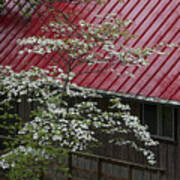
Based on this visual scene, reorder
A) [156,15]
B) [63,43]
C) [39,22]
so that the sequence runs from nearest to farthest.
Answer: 1. [63,43]
2. [156,15]
3. [39,22]

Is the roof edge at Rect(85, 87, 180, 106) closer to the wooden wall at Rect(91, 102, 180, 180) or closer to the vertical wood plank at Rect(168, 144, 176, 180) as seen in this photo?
the wooden wall at Rect(91, 102, 180, 180)

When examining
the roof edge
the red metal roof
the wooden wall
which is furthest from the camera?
the wooden wall

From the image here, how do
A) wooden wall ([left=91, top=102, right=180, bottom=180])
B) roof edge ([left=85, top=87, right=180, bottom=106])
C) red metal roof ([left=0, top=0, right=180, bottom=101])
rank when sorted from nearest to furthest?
roof edge ([left=85, top=87, right=180, bottom=106]), red metal roof ([left=0, top=0, right=180, bottom=101]), wooden wall ([left=91, top=102, right=180, bottom=180])

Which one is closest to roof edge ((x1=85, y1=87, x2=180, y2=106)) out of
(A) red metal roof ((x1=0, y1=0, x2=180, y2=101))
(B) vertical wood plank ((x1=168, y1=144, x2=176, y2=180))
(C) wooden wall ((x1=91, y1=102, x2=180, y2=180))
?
(A) red metal roof ((x1=0, y1=0, x2=180, y2=101))

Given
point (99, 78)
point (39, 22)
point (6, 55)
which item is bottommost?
point (99, 78)

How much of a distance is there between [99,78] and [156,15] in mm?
2460

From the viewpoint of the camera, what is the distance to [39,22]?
15.3 meters

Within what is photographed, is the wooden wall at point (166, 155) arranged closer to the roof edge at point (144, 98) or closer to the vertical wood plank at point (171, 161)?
the vertical wood plank at point (171, 161)

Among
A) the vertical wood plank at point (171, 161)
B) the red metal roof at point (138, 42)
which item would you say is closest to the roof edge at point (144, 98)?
the red metal roof at point (138, 42)

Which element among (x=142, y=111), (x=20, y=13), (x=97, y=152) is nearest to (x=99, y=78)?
(x=142, y=111)

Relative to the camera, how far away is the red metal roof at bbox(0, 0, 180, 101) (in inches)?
470

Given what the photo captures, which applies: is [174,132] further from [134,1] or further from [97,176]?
[134,1]

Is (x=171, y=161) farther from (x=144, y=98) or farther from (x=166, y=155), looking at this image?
(x=144, y=98)

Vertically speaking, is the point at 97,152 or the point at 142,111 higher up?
the point at 142,111
